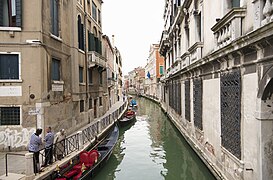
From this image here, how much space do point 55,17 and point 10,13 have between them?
1862 mm

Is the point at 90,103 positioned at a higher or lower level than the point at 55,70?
lower

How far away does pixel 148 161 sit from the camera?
8.48 m

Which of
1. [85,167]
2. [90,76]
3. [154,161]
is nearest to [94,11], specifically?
[90,76]

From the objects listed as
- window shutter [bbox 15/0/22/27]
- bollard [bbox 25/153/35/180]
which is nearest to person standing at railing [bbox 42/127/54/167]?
bollard [bbox 25/153/35/180]

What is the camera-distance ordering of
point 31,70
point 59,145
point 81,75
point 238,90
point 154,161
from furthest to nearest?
1. point 81,75
2. point 154,161
3. point 31,70
4. point 59,145
5. point 238,90

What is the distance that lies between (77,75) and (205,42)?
6.27 meters

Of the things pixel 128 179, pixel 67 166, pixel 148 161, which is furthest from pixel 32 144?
pixel 148 161

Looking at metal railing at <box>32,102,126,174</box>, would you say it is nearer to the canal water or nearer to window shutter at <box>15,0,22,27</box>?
the canal water

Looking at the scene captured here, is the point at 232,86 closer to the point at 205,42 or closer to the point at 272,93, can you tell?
the point at 272,93

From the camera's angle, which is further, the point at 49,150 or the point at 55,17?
the point at 55,17

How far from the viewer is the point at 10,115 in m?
7.57

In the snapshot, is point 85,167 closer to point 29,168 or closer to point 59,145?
point 59,145

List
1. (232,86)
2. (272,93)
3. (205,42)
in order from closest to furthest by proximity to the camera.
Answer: (272,93), (232,86), (205,42)

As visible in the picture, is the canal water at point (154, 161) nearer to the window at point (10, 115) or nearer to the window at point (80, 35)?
the window at point (10, 115)
